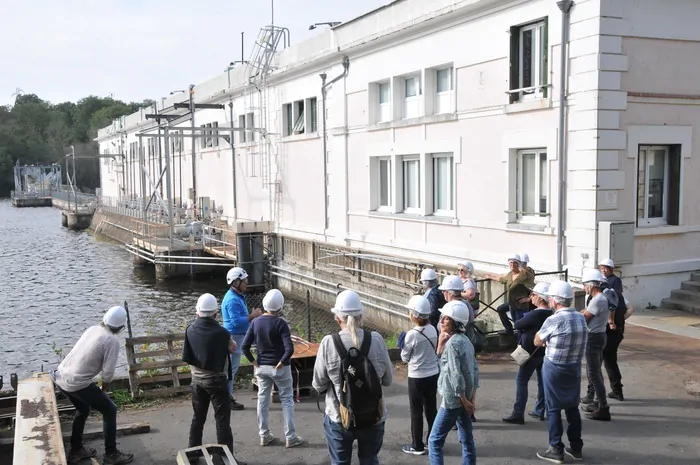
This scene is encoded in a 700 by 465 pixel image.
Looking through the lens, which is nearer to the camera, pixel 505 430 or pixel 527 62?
pixel 505 430

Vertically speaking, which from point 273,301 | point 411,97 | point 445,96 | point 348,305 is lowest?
point 273,301

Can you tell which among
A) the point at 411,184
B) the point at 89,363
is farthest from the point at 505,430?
the point at 411,184

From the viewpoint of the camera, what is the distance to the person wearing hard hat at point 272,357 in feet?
24.3

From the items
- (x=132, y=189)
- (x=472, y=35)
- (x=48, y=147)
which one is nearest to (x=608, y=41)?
(x=472, y=35)

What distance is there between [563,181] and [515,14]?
421 cm

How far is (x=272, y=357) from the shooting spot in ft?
24.6

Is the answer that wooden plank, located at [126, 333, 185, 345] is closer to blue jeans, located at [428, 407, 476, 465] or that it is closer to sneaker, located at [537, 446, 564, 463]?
blue jeans, located at [428, 407, 476, 465]

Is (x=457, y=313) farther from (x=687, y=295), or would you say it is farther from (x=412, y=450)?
(x=687, y=295)

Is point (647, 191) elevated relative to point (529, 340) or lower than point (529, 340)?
elevated

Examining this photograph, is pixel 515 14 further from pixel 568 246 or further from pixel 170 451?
pixel 170 451

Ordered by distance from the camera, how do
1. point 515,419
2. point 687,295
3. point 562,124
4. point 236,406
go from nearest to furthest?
point 515,419
point 236,406
point 687,295
point 562,124

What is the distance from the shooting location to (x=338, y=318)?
222 inches

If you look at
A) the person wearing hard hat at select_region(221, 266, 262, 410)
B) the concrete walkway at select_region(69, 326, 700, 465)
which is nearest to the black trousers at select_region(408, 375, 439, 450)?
the concrete walkway at select_region(69, 326, 700, 465)

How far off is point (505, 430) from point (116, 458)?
442cm
